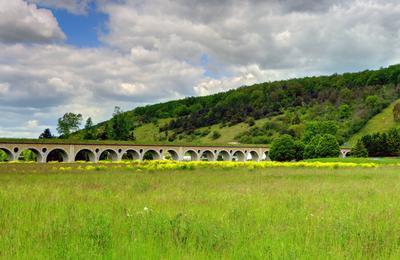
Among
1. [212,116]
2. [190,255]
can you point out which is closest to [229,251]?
[190,255]

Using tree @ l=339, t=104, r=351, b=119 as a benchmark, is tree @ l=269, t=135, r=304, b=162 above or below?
below

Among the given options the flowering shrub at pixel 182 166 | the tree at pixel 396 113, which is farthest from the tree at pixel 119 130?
the tree at pixel 396 113

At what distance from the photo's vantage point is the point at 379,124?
12231 cm

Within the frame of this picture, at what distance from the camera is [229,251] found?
240 inches

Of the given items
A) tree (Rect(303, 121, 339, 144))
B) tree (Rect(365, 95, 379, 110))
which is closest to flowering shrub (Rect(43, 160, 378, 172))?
tree (Rect(303, 121, 339, 144))

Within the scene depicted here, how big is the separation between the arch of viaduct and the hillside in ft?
61.9

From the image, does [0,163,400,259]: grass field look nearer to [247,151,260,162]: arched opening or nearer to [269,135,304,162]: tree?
[269,135,304,162]: tree

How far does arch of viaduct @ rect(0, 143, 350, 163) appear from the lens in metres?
67.0

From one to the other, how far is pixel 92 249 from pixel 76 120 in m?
103

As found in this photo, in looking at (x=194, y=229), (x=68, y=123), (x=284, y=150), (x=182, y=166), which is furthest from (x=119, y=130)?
(x=194, y=229)

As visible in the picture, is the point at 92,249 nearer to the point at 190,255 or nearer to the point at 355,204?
the point at 190,255

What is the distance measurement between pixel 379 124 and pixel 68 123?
285ft

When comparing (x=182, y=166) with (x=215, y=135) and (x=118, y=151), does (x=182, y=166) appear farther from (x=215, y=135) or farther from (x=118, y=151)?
(x=215, y=135)

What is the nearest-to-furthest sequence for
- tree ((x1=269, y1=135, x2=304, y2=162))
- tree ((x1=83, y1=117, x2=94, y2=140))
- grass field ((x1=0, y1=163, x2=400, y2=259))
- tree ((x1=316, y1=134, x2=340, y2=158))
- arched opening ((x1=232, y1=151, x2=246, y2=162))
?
grass field ((x1=0, y1=163, x2=400, y2=259)) → tree ((x1=316, y1=134, x2=340, y2=158)) → tree ((x1=269, y1=135, x2=304, y2=162)) → arched opening ((x1=232, y1=151, x2=246, y2=162)) → tree ((x1=83, y1=117, x2=94, y2=140))
